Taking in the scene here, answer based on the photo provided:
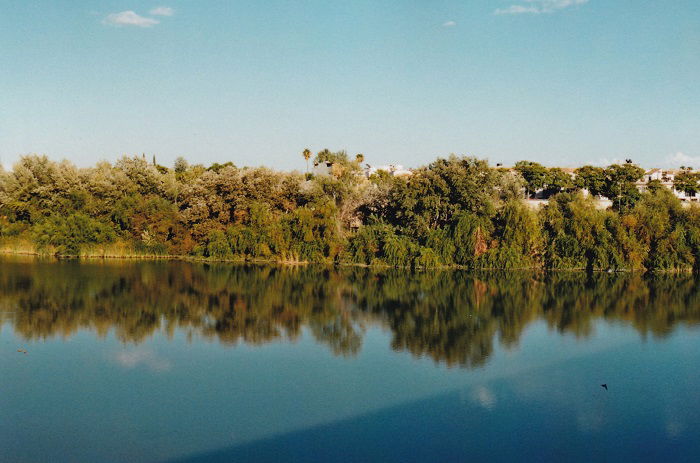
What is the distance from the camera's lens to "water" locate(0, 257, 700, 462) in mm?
9336

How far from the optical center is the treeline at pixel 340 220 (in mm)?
30812

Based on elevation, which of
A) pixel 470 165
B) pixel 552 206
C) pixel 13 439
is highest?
pixel 470 165

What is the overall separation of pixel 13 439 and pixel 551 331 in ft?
46.2

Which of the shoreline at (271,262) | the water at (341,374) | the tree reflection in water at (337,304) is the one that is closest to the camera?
the water at (341,374)

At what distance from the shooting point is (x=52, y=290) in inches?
853

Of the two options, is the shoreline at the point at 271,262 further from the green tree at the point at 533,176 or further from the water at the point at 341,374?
the green tree at the point at 533,176

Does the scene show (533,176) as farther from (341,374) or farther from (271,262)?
(341,374)

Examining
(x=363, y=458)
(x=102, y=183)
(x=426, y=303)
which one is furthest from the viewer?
(x=102, y=183)

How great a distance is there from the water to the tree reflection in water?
128 millimetres

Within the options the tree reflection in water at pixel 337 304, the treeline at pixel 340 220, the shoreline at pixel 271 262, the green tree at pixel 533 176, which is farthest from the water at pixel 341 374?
the green tree at pixel 533 176

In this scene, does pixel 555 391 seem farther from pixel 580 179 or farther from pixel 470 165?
pixel 580 179

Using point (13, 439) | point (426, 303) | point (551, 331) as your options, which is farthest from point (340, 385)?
point (426, 303)

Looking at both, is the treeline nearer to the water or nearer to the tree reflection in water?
the tree reflection in water

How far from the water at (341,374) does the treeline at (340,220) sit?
7.43 metres
